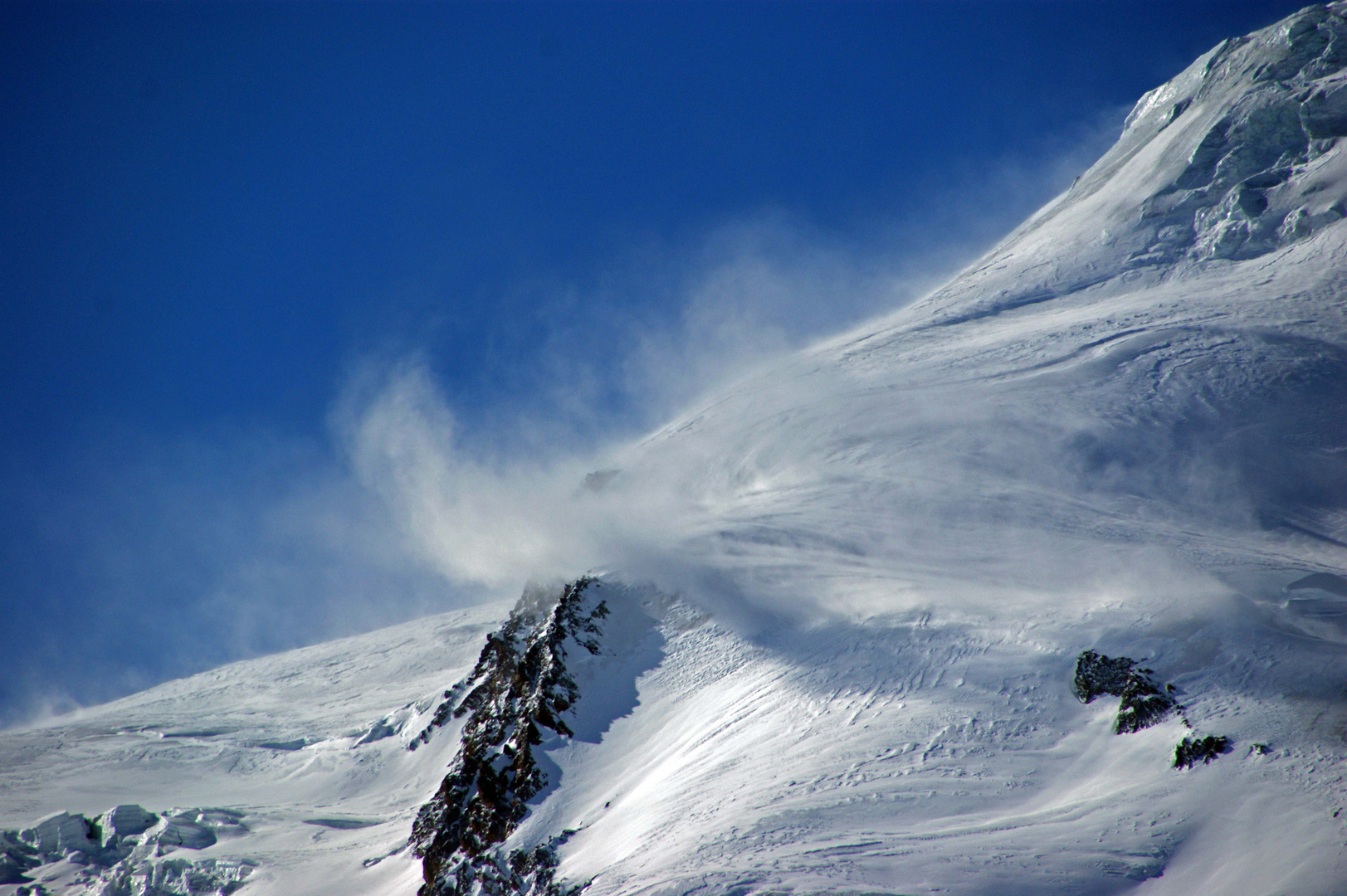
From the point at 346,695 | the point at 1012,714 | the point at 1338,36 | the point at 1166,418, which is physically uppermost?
the point at 1338,36

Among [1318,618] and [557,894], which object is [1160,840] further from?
[557,894]

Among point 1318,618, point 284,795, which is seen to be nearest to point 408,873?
point 284,795

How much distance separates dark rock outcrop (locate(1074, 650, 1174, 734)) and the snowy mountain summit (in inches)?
5.4

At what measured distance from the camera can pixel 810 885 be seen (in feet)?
62.5

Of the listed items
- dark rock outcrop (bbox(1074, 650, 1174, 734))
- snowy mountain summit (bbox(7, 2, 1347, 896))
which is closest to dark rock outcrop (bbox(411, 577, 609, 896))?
snowy mountain summit (bbox(7, 2, 1347, 896))

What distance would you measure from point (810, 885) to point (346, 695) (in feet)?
179

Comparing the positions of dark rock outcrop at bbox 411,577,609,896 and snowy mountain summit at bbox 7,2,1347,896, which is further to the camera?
dark rock outcrop at bbox 411,577,609,896

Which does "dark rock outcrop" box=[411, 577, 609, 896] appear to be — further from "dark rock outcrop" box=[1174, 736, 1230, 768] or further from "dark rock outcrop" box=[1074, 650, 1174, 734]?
"dark rock outcrop" box=[1174, 736, 1230, 768]

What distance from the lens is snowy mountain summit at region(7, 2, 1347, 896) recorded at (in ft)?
66.4

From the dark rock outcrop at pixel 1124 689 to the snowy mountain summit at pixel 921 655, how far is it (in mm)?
138

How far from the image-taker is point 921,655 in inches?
1133

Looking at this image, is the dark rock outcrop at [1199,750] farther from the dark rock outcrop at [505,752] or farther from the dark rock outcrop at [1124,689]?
the dark rock outcrop at [505,752]

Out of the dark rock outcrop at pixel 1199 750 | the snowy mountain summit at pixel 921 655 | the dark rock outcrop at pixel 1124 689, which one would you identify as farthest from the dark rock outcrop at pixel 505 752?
the dark rock outcrop at pixel 1199 750

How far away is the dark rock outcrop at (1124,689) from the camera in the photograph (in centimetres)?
2145
